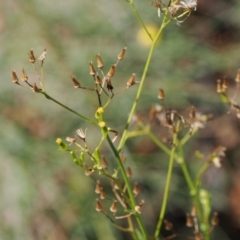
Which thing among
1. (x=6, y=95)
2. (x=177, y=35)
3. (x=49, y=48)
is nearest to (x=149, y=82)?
(x=177, y=35)

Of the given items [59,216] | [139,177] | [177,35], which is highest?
[177,35]

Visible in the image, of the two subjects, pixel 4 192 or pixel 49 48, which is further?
pixel 49 48

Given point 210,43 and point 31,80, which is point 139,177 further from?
point 210,43

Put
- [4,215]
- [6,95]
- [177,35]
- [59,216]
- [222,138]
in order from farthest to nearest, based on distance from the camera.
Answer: [222,138] < [177,35] < [6,95] < [59,216] < [4,215]

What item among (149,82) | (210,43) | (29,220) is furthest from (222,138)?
(29,220)

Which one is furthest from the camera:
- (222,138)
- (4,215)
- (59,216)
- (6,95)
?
A: (222,138)

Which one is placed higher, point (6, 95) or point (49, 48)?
point (49, 48)
